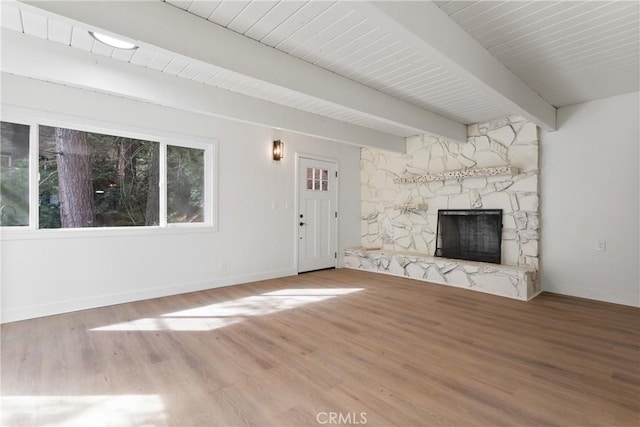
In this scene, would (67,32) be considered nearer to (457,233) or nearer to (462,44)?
(462,44)

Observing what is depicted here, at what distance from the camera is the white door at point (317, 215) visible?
5.61 meters

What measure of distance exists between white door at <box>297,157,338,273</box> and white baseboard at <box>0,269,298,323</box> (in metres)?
0.98

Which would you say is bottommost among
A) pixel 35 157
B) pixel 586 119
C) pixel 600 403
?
pixel 600 403

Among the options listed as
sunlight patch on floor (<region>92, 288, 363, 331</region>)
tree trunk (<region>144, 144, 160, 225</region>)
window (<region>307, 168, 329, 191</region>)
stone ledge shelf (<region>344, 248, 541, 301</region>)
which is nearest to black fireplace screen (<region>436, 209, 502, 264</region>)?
Answer: stone ledge shelf (<region>344, 248, 541, 301</region>)

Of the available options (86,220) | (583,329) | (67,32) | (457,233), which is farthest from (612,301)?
(86,220)

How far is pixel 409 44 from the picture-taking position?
2041mm

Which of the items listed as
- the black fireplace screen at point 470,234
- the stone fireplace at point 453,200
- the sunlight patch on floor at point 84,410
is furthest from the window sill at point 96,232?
the black fireplace screen at point 470,234

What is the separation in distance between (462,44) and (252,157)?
3425mm

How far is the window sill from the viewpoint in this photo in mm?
3197

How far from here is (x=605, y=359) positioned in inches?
92.7

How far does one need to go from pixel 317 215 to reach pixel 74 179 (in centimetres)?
365

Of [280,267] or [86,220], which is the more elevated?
[86,220]
